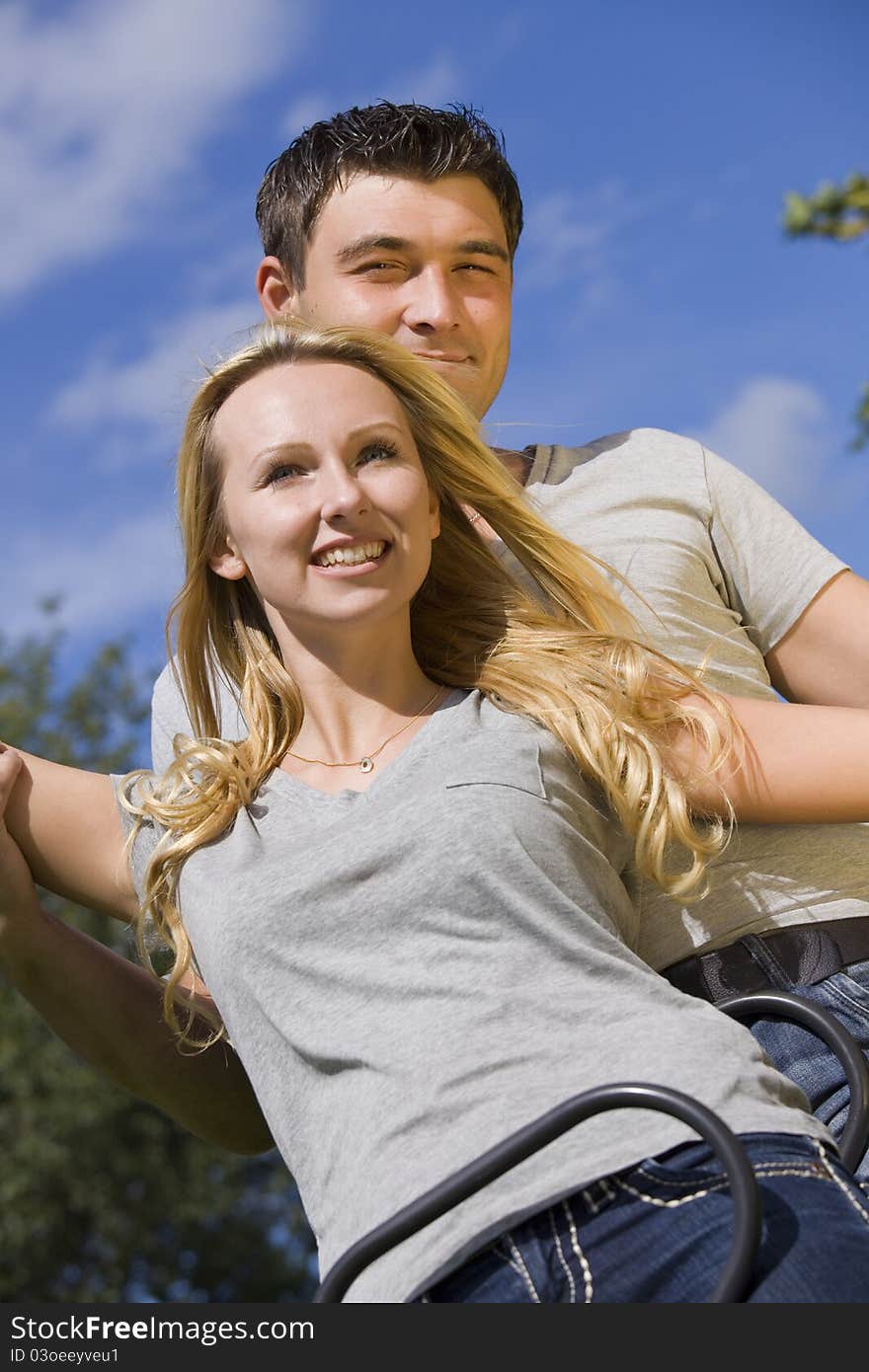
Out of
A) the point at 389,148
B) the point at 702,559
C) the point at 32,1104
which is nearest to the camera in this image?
the point at 702,559

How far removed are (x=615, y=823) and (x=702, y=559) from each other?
0.75m

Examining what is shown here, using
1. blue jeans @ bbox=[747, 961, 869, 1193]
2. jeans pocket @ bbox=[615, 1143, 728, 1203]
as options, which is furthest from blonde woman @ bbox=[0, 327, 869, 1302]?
blue jeans @ bbox=[747, 961, 869, 1193]

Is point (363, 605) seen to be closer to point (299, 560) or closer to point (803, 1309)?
point (299, 560)

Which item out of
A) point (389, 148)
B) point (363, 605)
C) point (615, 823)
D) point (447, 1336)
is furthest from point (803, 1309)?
point (389, 148)

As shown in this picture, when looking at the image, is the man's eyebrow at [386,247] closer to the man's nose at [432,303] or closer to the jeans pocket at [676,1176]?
the man's nose at [432,303]

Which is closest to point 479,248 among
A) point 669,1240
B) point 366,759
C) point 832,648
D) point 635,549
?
point 635,549

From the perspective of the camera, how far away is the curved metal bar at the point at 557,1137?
6.19 feet

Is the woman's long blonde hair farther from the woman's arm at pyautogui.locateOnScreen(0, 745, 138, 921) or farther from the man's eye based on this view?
the man's eye

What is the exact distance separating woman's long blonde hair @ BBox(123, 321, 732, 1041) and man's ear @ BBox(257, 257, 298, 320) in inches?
30.3

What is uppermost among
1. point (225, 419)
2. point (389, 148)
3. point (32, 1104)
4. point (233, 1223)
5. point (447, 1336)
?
point (389, 148)

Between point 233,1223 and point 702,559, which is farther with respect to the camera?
point 233,1223

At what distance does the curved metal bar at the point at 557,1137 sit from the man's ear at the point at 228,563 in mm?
1321

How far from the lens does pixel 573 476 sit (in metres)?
3.38

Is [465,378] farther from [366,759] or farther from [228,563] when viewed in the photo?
[366,759]
